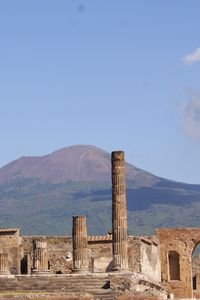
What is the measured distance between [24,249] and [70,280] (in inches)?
494

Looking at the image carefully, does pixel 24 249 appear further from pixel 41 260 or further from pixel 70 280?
A: pixel 70 280

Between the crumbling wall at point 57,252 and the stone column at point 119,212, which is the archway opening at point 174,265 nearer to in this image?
the crumbling wall at point 57,252

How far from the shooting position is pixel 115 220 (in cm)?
5625

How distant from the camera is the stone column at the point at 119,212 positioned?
55.9 m

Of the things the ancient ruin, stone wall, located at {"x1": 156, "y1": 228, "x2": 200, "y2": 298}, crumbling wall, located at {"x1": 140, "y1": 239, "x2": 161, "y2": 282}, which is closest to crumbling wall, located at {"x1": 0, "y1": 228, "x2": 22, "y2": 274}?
the ancient ruin

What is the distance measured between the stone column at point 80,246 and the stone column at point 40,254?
1.91 meters

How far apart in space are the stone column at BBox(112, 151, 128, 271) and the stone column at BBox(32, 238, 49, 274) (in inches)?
189

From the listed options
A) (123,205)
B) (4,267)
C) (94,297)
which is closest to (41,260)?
(4,267)

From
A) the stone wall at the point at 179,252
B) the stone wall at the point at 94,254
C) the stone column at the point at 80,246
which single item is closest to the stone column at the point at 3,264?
the stone column at the point at 80,246

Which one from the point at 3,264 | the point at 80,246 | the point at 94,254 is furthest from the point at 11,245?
the point at 80,246

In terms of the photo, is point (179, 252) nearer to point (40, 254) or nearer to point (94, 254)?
point (94, 254)

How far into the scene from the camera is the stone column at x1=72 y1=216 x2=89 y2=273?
57.8 metres

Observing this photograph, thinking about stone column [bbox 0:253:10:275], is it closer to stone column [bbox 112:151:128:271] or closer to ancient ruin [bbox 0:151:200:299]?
ancient ruin [bbox 0:151:200:299]

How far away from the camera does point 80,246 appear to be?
192 feet
